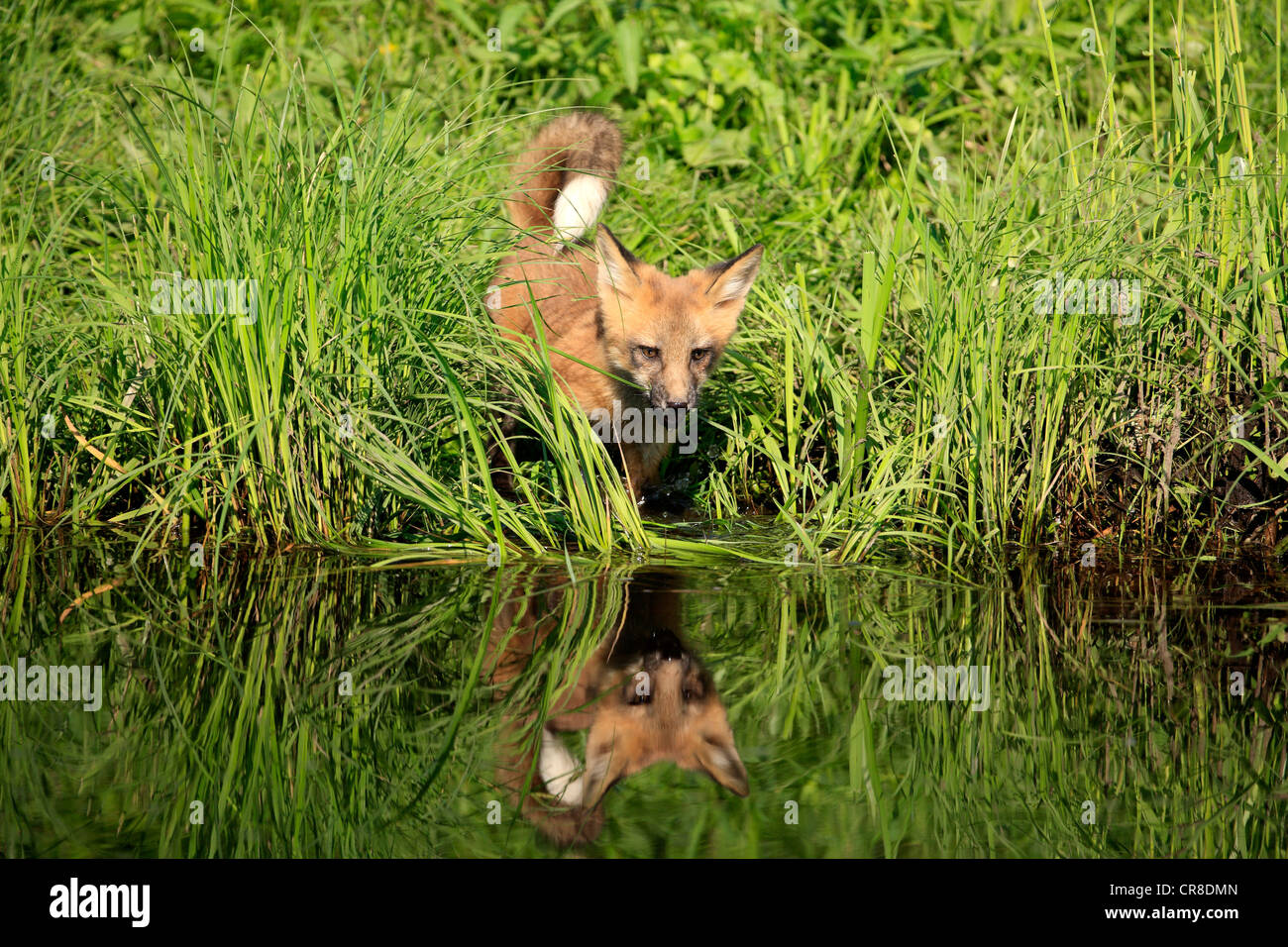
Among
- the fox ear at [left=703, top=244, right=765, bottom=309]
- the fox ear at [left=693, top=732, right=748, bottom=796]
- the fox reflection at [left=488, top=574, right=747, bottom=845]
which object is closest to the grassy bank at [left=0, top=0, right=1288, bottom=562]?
the fox ear at [left=703, top=244, right=765, bottom=309]

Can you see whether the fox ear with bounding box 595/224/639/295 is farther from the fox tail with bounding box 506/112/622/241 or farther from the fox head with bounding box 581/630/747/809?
the fox head with bounding box 581/630/747/809

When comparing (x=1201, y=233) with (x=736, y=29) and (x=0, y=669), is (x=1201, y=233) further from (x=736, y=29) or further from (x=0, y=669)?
(x=0, y=669)

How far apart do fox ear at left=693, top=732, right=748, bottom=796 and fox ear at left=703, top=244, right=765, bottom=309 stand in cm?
228

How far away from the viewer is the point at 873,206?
623 centimetres

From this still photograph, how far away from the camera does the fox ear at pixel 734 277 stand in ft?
15.9

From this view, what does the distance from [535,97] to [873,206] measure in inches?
78.8

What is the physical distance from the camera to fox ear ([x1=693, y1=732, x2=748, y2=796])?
278 cm

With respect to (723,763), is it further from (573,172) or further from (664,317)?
(573,172)

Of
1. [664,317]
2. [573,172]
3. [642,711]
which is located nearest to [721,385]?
[664,317]

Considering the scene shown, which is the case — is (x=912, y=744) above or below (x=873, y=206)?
below

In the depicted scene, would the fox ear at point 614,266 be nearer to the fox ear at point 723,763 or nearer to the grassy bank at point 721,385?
the grassy bank at point 721,385

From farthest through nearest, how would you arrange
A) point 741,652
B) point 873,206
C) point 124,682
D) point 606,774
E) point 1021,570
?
1. point 873,206
2. point 1021,570
3. point 741,652
4. point 124,682
5. point 606,774

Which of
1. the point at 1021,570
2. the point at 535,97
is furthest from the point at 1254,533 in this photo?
the point at 535,97

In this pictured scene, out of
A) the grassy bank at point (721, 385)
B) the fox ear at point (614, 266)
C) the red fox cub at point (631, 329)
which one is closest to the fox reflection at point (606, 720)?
the grassy bank at point (721, 385)
